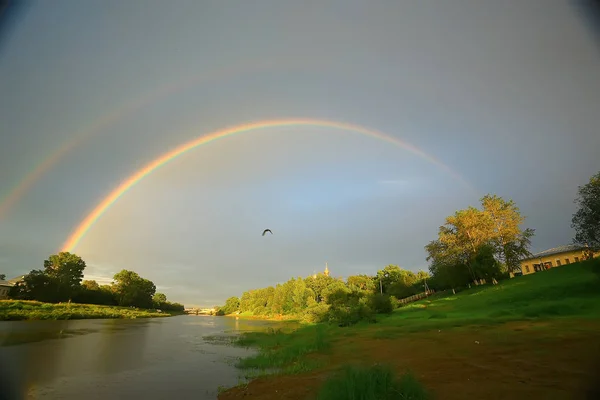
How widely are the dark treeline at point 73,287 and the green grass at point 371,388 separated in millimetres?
105295

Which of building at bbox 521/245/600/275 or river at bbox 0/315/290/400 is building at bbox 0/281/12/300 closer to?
river at bbox 0/315/290/400

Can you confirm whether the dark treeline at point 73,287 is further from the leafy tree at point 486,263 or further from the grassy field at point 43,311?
the leafy tree at point 486,263

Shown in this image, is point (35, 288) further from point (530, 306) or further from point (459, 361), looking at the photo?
point (530, 306)

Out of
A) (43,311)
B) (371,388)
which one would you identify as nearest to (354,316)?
(371,388)

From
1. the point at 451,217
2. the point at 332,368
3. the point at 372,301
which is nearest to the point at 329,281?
the point at 451,217

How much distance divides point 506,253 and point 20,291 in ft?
384

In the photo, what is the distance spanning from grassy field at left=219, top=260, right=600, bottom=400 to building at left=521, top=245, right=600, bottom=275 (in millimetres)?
48991

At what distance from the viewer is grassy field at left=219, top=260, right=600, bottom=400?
10.6 m

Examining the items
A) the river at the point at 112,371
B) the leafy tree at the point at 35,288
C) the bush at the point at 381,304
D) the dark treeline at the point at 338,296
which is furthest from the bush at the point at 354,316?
the leafy tree at the point at 35,288

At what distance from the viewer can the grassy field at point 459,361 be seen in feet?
34.8

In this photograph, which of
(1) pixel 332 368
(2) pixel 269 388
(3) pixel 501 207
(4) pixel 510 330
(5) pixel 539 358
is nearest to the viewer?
(5) pixel 539 358

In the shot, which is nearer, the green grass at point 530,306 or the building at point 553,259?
the green grass at point 530,306

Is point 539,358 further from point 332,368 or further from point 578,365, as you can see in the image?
point 332,368

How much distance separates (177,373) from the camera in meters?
22.1
